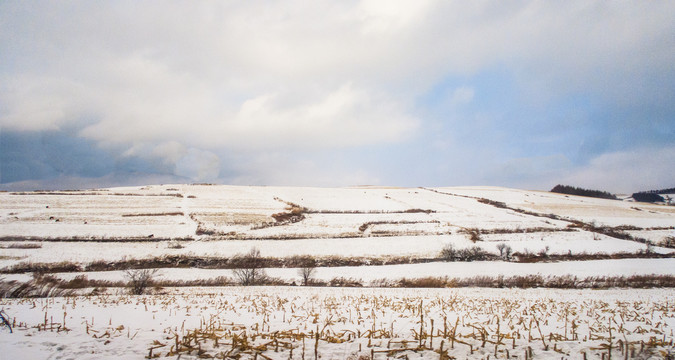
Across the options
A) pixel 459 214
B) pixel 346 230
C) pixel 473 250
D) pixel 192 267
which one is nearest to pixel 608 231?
pixel 459 214

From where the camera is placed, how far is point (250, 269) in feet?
97.3

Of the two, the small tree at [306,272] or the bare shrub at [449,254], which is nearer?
the small tree at [306,272]

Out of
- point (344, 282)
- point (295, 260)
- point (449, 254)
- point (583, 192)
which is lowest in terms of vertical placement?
point (344, 282)

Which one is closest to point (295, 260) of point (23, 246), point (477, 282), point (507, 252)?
point (477, 282)

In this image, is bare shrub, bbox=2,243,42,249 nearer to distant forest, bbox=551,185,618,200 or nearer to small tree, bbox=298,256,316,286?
small tree, bbox=298,256,316,286

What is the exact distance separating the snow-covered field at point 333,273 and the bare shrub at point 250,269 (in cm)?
156

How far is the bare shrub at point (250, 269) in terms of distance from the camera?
25.6 metres

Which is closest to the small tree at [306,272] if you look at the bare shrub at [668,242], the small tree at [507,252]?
the small tree at [507,252]

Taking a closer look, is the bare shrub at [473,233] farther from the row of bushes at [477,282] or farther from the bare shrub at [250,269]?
the bare shrub at [250,269]

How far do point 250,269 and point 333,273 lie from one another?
26.1 feet

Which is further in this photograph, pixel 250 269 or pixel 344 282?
pixel 250 269

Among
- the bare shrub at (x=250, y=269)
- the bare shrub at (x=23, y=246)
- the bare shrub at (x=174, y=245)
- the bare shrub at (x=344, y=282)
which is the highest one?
the bare shrub at (x=23, y=246)

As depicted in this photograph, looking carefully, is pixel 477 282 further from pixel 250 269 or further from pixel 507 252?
pixel 250 269

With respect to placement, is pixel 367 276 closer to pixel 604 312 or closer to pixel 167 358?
pixel 604 312
